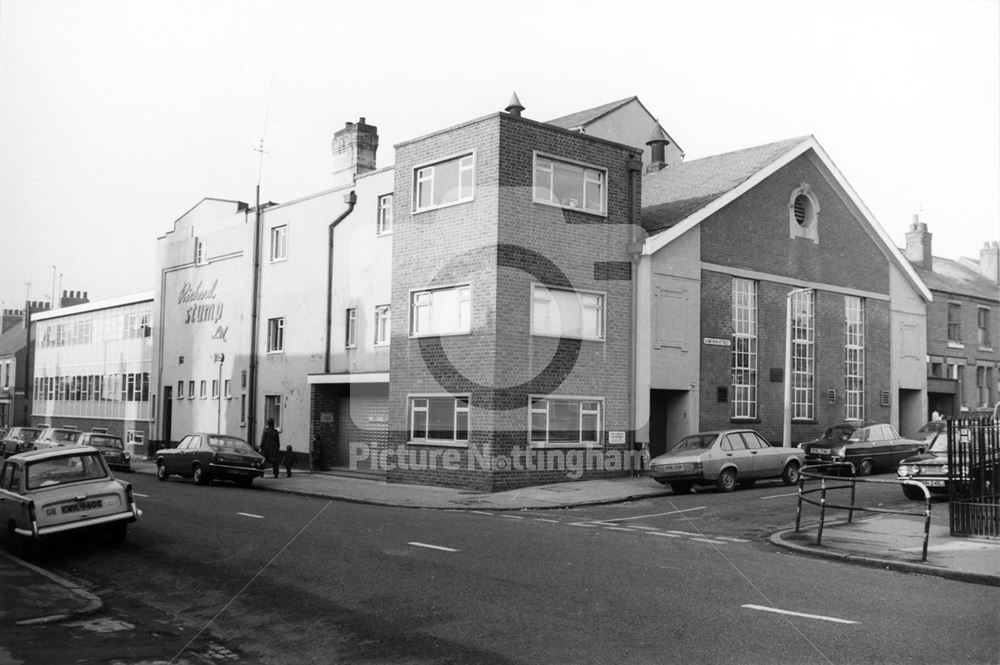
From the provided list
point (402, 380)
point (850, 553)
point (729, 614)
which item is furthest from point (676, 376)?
point (729, 614)

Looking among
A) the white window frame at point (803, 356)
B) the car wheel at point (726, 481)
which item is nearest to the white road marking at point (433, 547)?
the car wheel at point (726, 481)

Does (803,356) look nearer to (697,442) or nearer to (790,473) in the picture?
(790,473)

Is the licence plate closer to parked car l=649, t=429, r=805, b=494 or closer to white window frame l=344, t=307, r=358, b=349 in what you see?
parked car l=649, t=429, r=805, b=494

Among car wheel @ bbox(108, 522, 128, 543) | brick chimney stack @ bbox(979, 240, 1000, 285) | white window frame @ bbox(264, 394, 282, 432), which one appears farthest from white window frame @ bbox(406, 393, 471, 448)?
brick chimney stack @ bbox(979, 240, 1000, 285)

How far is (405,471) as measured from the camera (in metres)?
24.8

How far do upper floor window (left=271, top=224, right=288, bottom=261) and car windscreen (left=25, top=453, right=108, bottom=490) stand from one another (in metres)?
19.7

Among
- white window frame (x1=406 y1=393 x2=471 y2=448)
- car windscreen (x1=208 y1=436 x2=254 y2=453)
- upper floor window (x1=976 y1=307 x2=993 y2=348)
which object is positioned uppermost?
upper floor window (x1=976 y1=307 x2=993 y2=348)

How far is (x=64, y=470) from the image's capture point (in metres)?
14.0

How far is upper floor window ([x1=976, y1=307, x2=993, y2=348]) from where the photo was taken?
4100 cm

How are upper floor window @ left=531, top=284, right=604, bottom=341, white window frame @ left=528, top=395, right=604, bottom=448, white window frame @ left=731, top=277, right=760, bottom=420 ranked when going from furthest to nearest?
white window frame @ left=731, top=277, right=760, bottom=420 → upper floor window @ left=531, top=284, right=604, bottom=341 → white window frame @ left=528, top=395, right=604, bottom=448

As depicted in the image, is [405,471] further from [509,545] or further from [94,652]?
[94,652]

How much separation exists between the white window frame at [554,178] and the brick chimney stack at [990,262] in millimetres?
28908

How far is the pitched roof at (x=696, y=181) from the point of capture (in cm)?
2738

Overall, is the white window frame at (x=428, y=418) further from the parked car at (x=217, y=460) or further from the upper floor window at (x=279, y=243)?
the upper floor window at (x=279, y=243)
